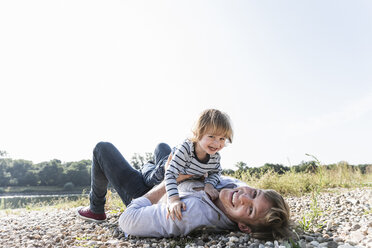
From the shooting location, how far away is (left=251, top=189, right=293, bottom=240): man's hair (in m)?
2.65

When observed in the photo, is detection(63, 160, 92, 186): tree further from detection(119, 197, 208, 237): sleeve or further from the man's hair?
the man's hair

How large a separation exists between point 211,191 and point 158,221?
639mm

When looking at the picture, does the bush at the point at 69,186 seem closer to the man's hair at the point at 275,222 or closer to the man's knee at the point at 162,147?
the man's knee at the point at 162,147

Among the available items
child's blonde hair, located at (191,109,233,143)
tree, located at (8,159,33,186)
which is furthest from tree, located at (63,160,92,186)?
child's blonde hair, located at (191,109,233,143)

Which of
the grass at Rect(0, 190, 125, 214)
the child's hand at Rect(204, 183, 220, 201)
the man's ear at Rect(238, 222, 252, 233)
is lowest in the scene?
the grass at Rect(0, 190, 125, 214)

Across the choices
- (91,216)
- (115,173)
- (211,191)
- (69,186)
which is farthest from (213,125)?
(69,186)

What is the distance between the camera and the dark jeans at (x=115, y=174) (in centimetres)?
381

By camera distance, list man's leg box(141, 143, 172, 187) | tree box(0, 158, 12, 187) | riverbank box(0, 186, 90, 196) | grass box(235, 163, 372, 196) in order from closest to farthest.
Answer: man's leg box(141, 143, 172, 187) → grass box(235, 163, 372, 196) → riverbank box(0, 186, 90, 196) → tree box(0, 158, 12, 187)

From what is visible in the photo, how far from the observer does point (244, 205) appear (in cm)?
274

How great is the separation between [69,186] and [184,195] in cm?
6025

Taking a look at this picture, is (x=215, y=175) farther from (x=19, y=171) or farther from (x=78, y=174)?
(x=19, y=171)

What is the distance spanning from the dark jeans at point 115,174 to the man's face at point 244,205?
1262 mm

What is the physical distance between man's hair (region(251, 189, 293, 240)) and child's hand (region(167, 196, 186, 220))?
73 cm

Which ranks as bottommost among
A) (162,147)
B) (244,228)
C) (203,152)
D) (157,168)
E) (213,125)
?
(244,228)
